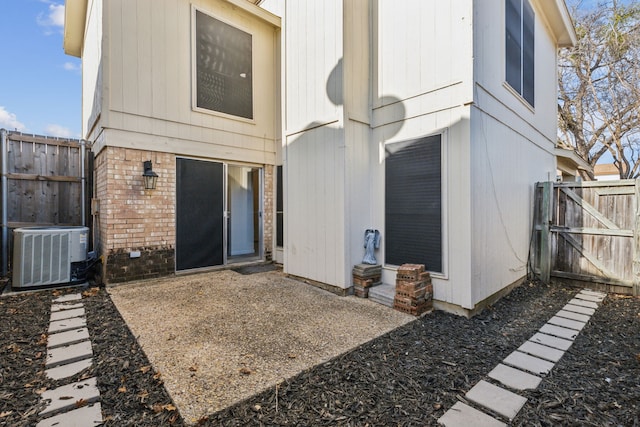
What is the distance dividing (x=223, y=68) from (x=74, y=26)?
4574mm

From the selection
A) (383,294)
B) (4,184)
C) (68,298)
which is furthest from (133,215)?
(383,294)

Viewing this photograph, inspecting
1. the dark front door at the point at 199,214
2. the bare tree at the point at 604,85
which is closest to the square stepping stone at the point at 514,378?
the dark front door at the point at 199,214

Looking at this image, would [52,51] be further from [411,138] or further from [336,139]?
[411,138]

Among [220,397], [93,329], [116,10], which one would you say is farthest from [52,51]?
[220,397]

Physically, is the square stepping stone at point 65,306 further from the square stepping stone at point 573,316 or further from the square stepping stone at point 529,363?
the square stepping stone at point 573,316

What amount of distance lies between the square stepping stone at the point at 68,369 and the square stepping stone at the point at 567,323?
4.64 metres

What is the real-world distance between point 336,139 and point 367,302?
7.53 ft

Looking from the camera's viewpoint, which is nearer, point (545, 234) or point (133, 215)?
point (133, 215)

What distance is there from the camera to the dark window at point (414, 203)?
374cm

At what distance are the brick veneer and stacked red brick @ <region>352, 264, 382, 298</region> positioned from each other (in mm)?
3236

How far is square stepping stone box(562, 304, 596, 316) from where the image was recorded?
12.4 feet

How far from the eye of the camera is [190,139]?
5.42 metres

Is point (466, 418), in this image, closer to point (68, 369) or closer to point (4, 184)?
point (68, 369)

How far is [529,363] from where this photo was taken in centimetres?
250
